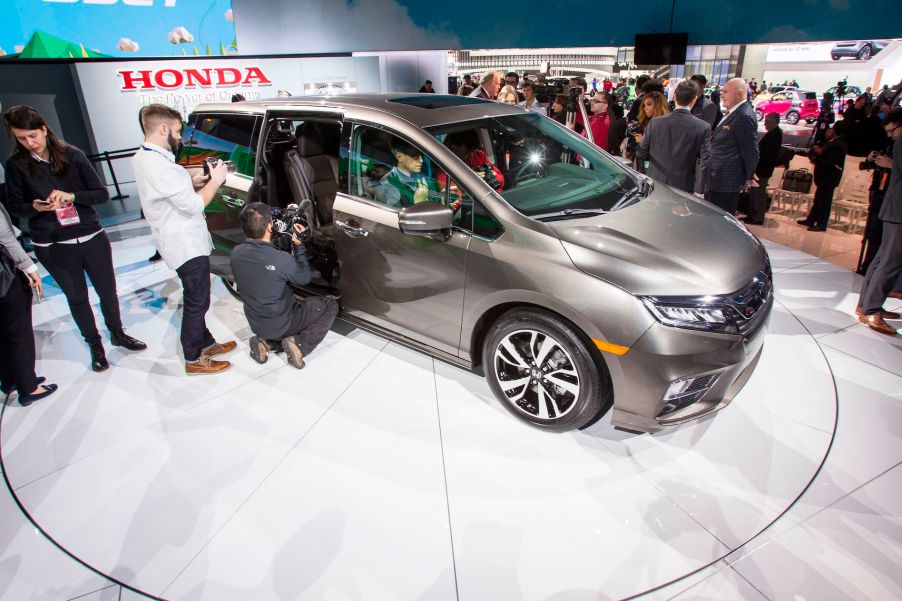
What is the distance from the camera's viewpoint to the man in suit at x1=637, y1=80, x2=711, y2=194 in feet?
14.9

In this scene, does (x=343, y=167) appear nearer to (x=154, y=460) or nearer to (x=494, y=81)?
(x=154, y=460)

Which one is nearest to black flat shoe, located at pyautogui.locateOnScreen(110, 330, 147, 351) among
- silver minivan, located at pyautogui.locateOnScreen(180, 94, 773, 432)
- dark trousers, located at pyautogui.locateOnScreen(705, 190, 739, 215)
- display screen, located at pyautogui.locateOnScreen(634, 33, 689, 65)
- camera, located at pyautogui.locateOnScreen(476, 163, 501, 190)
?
silver minivan, located at pyautogui.locateOnScreen(180, 94, 773, 432)

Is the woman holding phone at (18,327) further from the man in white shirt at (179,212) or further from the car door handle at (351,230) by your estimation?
the car door handle at (351,230)

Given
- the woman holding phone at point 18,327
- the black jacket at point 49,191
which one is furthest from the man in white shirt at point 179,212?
the woman holding phone at point 18,327

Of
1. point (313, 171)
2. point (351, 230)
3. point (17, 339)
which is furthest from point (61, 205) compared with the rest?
point (351, 230)

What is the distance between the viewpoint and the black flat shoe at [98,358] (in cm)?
341

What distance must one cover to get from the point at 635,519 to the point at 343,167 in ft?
7.90

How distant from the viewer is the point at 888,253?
3.40 m

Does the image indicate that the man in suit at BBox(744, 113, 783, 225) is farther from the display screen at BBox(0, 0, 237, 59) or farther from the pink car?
the pink car

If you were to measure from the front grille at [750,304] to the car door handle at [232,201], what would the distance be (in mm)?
3241

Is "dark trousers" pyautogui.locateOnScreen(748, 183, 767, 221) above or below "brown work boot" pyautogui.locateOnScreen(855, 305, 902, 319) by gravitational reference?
above

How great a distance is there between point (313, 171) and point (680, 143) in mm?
3279

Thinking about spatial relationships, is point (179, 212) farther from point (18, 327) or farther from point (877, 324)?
point (877, 324)

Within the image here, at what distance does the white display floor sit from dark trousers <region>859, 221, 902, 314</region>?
0.30 m
